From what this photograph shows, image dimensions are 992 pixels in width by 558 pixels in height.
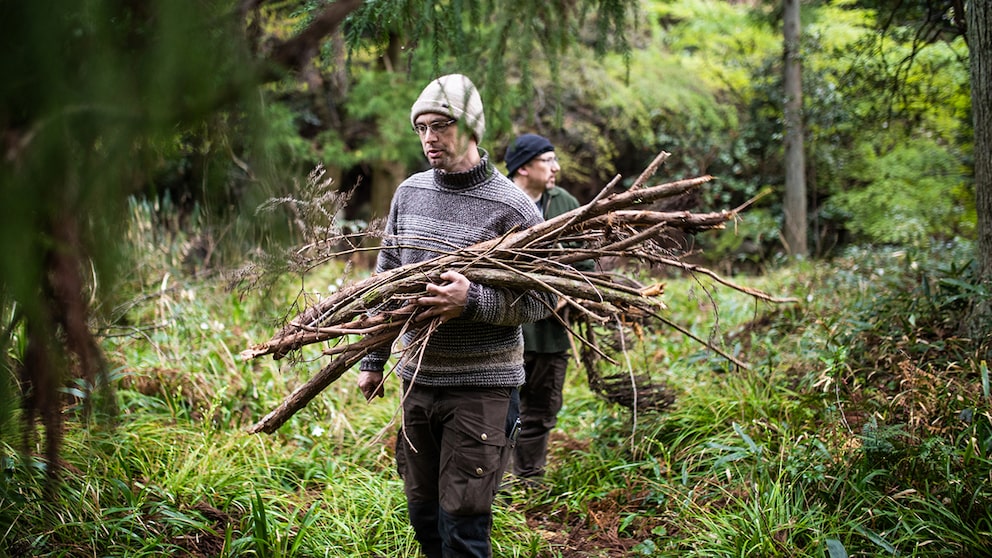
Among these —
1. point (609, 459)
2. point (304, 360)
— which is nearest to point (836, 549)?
point (609, 459)

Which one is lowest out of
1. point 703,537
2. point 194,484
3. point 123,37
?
point 703,537

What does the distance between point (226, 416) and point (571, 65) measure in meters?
8.68

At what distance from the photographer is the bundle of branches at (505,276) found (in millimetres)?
2707

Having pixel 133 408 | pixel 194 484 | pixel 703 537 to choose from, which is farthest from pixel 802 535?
pixel 133 408

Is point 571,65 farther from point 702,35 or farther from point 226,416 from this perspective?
point 226,416

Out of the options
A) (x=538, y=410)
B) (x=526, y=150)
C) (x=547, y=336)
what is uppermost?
(x=526, y=150)

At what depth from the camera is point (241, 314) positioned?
222 inches

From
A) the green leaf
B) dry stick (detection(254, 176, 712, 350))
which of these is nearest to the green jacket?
dry stick (detection(254, 176, 712, 350))

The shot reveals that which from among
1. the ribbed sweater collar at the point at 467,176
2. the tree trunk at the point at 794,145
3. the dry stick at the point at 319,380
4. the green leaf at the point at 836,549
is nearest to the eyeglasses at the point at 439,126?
the ribbed sweater collar at the point at 467,176

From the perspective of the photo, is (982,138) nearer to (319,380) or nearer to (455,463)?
(455,463)

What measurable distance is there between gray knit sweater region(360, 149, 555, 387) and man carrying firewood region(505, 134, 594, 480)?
1.38 metres

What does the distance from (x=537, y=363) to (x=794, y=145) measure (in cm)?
866

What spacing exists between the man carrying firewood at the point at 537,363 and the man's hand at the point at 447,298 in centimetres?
178

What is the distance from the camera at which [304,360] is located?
3.00 metres
